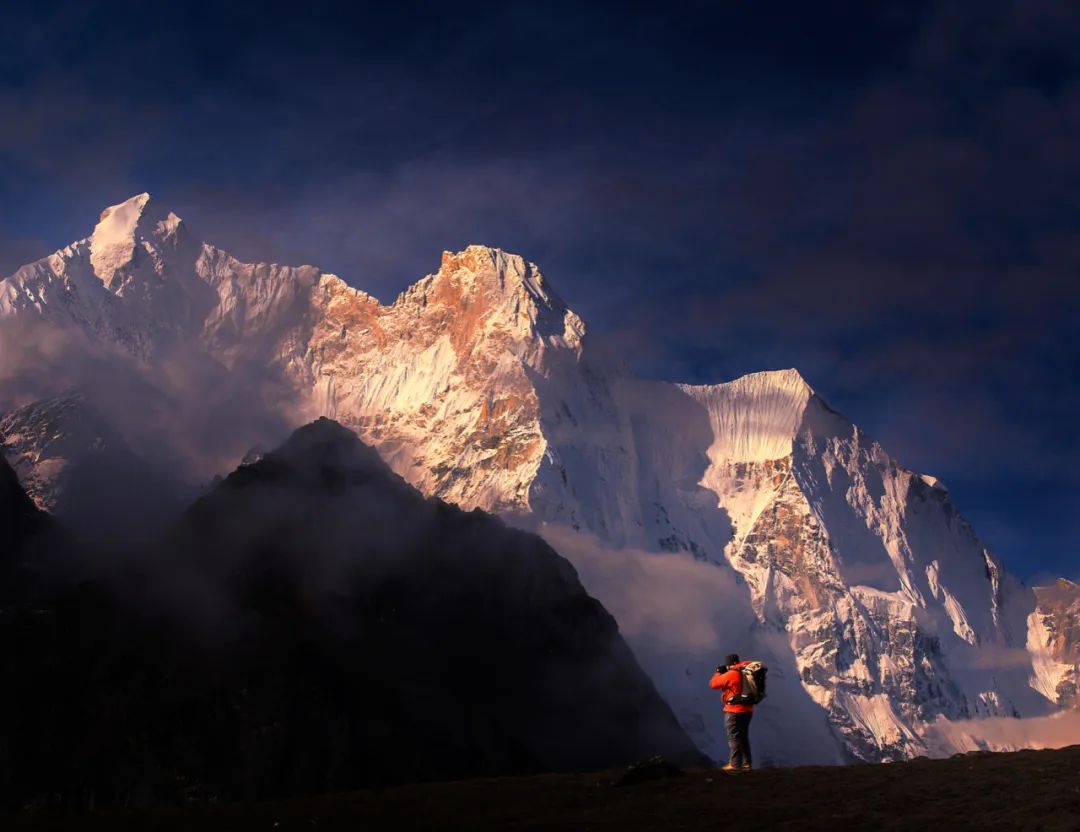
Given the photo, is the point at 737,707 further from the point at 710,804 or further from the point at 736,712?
the point at 710,804

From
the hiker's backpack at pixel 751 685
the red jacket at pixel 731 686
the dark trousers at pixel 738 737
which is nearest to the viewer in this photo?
the hiker's backpack at pixel 751 685

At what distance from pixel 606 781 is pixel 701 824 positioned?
7.81 meters

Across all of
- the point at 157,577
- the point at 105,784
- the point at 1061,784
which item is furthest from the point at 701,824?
the point at 157,577

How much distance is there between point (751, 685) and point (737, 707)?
3.15 ft

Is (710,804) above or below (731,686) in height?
below

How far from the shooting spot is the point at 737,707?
4909 cm

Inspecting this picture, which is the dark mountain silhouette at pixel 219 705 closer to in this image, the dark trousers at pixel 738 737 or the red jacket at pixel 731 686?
the dark trousers at pixel 738 737

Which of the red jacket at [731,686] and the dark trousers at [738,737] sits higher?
the red jacket at [731,686]

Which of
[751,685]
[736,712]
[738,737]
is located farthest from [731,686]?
[738,737]

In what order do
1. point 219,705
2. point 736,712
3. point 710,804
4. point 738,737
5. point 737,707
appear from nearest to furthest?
point 710,804
point 737,707
point 736,712
point 738,737
point 219,705

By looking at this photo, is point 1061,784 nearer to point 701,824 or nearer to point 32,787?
Result: point 701,824

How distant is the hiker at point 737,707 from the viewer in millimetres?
49000

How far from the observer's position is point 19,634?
170 meters

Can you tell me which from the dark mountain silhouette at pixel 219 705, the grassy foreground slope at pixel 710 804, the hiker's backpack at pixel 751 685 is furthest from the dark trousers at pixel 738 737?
the dark mountain silhouette at pixel 219 705
